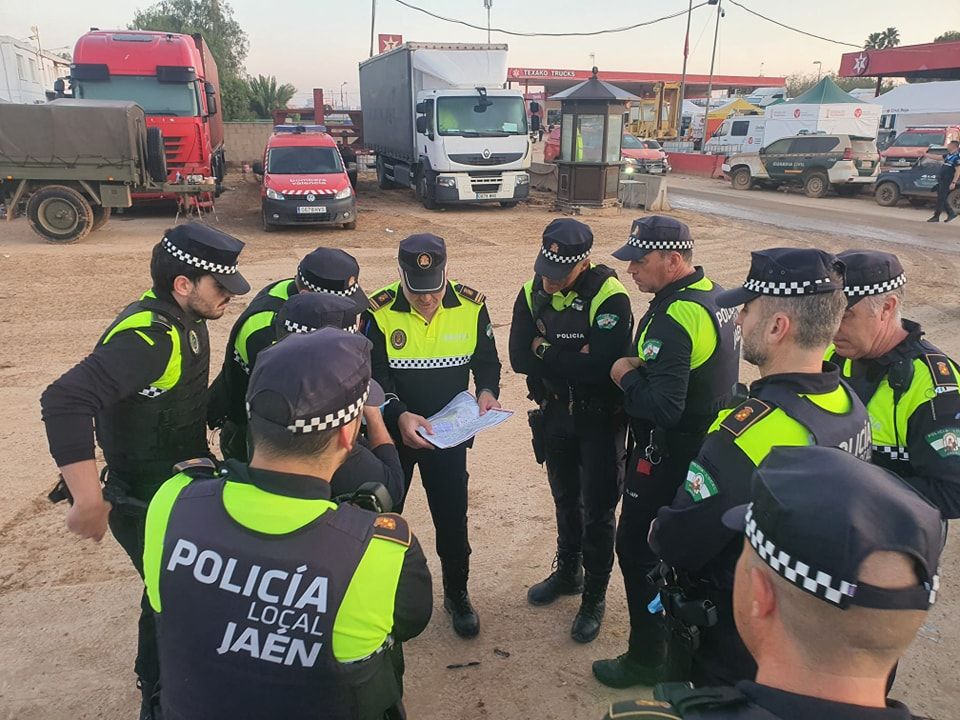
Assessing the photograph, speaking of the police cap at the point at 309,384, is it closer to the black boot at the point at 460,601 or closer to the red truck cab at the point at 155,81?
the black boot at the point at 460,601

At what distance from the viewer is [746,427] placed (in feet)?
6.25

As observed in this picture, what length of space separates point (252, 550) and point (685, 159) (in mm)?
32189

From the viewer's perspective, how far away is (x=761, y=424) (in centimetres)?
189

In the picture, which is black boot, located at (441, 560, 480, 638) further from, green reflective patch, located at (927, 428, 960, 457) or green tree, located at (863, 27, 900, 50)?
green tree, located at (863, 27, 900, 50)

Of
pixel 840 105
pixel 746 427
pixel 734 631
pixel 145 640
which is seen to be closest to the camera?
pixel 746 427

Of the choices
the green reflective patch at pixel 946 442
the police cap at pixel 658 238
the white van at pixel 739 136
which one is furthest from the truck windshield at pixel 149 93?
the white van at pixel 739 136

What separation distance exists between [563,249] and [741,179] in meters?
23.3

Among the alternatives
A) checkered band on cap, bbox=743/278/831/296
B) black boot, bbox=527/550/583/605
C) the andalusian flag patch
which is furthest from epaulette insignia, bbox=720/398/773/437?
black boot, bbox=527/550/583/605

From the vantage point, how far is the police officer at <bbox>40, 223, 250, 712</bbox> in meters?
2.26

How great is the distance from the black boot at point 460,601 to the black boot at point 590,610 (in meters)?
0.52

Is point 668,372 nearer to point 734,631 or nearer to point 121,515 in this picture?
point 734,631

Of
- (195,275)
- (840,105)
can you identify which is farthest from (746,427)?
(840,105)

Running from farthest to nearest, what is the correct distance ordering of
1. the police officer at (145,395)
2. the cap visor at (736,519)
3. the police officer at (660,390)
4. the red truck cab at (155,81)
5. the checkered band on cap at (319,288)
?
the red truck cab at (155,81), the checkered band on cap at (319,288), the police officer at (660,390), the police officer at (145,395), the cap visor at (736,519)

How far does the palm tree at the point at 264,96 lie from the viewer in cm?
4188
